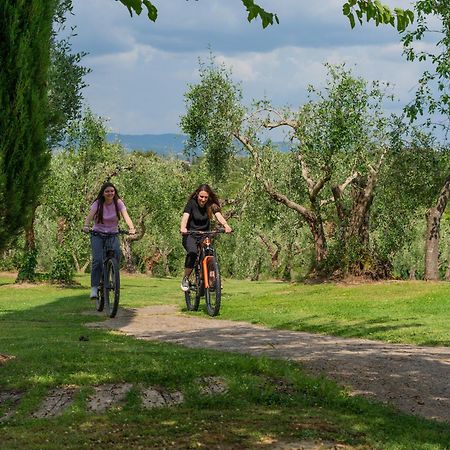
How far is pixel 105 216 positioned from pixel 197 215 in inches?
75.6

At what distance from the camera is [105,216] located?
47.9 feet

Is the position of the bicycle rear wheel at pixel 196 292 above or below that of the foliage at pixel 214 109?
below

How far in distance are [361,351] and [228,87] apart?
21.6 m

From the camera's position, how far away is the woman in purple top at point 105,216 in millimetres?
14461

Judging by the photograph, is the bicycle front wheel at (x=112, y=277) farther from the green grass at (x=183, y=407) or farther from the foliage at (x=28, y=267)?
the foliage at (x=28, y=267)

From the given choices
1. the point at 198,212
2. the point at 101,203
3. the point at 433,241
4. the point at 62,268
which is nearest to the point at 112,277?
the point at 101,203

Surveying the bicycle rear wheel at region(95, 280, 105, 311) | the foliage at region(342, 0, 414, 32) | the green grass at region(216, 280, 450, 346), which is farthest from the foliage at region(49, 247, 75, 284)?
the foliage at region(342, 0, 414, 32)

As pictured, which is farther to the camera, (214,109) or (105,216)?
(214,109)

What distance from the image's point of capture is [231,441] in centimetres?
670

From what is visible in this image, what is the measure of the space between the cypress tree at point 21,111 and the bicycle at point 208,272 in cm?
485

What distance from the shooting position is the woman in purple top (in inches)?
569

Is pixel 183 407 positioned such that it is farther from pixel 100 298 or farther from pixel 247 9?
pixel 100 298

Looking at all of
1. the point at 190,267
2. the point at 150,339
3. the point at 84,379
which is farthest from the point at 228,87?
the point at 84,379

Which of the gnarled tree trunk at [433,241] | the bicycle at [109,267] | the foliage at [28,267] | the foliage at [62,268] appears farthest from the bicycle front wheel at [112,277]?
the gnarled tree trunk at [433,241]
